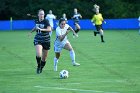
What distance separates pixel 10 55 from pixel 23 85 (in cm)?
1033

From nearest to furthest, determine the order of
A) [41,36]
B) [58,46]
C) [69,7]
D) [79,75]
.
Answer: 1. [79,75]
2. [41,36]
3. [58,46]
4. [69,7]

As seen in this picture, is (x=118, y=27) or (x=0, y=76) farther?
(x=118, y=27)

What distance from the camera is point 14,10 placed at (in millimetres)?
66250

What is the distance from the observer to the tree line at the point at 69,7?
206ft

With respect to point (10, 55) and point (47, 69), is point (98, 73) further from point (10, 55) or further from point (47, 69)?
point (10, 55)

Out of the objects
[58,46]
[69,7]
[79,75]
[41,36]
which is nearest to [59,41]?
[58,46]

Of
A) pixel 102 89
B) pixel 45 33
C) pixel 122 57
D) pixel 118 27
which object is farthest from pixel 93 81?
pixel 118 27

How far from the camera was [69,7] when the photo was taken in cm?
6456

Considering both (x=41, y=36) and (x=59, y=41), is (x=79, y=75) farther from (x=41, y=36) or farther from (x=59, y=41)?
(x=59, y=41)

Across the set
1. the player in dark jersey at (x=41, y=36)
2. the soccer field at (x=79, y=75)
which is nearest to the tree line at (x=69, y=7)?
the soccer field at (x=79, y=75)

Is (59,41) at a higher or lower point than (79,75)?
higher

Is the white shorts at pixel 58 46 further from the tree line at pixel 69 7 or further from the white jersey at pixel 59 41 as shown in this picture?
the tree line at pixel 69 7

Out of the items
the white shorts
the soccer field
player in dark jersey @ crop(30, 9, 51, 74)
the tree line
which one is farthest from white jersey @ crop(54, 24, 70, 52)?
the tree line

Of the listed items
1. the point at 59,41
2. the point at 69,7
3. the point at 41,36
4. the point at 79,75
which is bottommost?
the point at 79,75
